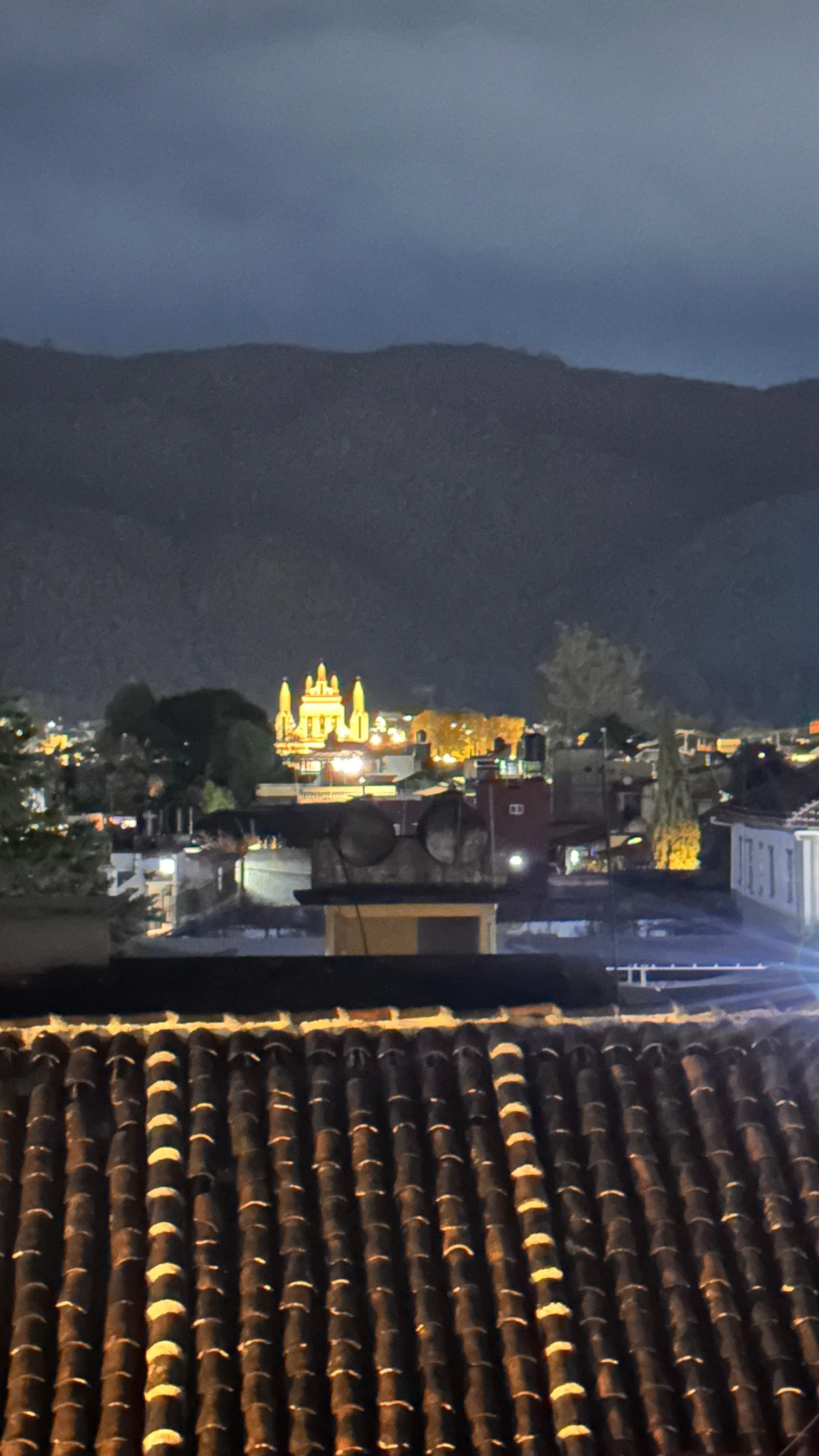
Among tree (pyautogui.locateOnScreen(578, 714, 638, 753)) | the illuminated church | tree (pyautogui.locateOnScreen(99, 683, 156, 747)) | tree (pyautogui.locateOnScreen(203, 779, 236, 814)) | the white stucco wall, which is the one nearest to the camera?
the white stucco wall

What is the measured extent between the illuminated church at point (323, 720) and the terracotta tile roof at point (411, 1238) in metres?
86.8

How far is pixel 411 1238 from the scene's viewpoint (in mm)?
5668

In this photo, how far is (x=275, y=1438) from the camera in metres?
5.06

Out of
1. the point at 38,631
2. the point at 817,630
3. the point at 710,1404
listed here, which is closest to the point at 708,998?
the point at 710,1404

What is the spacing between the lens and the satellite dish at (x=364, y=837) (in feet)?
50.4

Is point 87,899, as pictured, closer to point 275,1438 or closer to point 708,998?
point 275,1438

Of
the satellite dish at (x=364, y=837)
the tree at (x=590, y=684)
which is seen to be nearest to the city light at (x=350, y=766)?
the tree at (x=590, y=684)

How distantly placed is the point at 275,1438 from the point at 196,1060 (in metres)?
1.60

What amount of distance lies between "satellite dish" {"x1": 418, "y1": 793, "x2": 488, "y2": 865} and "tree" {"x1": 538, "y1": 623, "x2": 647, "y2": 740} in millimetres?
73006

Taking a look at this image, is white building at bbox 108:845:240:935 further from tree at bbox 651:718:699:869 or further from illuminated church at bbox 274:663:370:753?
illuminated church at bbox 274:663:370:753

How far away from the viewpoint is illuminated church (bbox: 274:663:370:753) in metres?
97.7

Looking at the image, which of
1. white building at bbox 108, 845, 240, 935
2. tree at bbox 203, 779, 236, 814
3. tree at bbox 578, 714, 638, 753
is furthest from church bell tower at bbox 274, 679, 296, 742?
white building at bbox 108, 845, 240, 935

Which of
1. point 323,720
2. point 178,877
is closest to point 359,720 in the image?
point 323,720

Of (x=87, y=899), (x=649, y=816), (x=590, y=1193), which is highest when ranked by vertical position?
(x=87, y=899)
